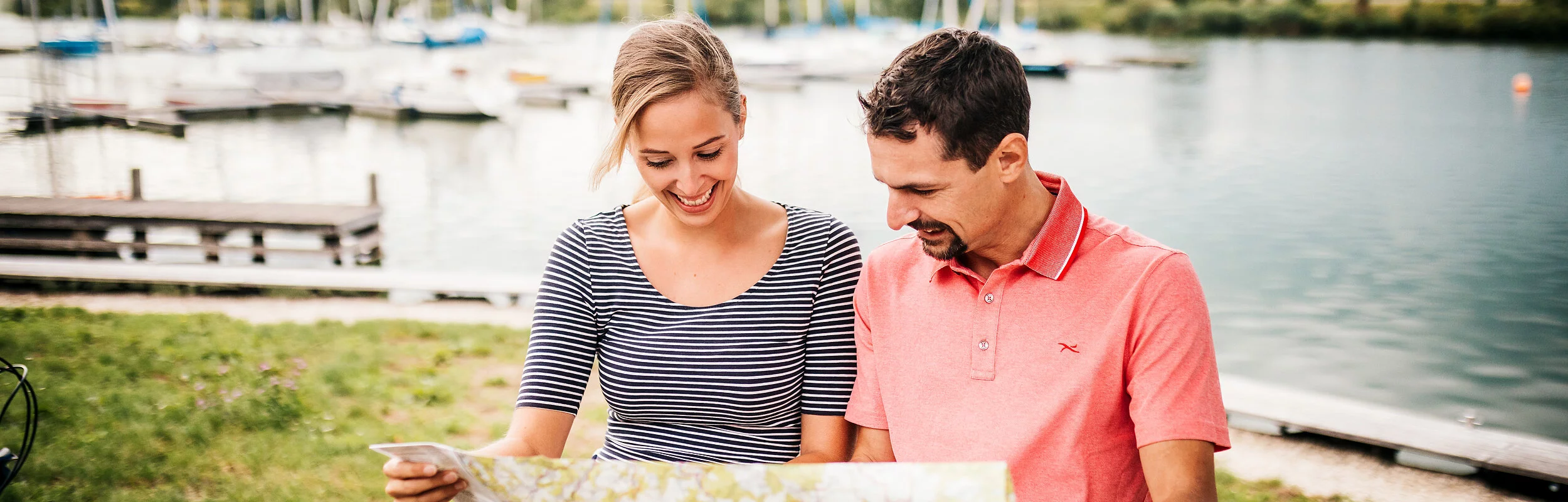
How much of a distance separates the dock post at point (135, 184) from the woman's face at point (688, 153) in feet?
33.5

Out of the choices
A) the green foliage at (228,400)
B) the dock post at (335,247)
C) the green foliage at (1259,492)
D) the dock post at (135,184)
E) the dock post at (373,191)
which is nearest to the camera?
the green foliage at (1259,492)

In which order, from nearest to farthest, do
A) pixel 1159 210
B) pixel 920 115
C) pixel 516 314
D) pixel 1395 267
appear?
1. pixel 920 115
2. pixel 516 314
3. pixel 1395 267
4. pixel 1159 210

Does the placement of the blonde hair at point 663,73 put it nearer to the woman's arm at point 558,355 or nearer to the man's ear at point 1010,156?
the woman's arm at point 558,355

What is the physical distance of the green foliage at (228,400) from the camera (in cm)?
426

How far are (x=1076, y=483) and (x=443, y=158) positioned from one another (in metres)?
24.3

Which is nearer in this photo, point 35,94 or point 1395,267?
point 1395,267

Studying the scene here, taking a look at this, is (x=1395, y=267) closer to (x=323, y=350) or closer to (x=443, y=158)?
(x=323, y=350)

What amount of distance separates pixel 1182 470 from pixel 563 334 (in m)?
1.26

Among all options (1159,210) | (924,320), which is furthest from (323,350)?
(1159,210)

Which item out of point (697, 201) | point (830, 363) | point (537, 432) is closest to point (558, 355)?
point (537, 432)

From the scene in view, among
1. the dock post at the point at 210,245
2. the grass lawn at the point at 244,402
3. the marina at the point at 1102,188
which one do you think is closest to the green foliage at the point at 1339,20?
the marina at the point at 1102,188

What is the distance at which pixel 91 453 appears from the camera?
4430mm

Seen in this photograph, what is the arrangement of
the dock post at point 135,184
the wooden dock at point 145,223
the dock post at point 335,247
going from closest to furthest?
the wooden dock at point 145,223, the dock post at point 335,247, the dock post at point 135,184

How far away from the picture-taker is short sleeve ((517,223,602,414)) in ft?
7.39
